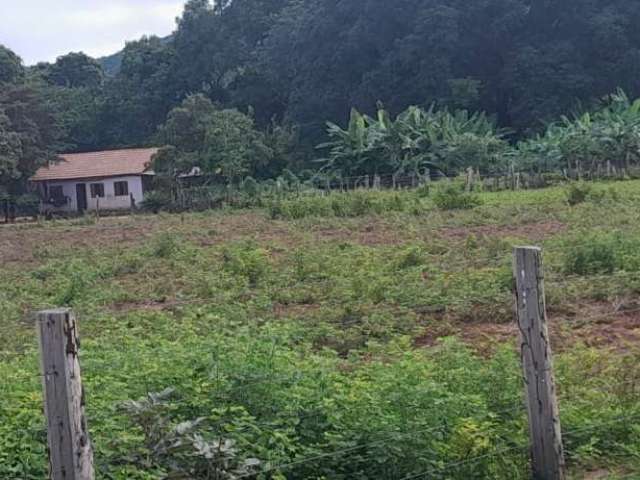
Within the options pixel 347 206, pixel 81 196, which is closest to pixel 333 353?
pixel 347 206

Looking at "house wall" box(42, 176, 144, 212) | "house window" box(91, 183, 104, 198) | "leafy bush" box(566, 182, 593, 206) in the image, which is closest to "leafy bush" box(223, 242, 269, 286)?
"leafy bush" box(566, 182, 593, 206)

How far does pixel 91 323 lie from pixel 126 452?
17.7ft

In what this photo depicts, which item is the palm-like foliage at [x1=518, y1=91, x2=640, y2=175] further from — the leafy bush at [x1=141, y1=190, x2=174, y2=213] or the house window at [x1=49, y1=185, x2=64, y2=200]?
the house window at [x1=49, y1=185, x2=64, y2=200]

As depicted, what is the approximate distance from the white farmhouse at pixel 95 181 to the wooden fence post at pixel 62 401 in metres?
39.6

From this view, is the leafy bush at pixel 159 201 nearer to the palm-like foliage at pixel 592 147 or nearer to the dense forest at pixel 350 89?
the dense forest at pixel 350 89

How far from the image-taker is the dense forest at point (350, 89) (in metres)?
34.6

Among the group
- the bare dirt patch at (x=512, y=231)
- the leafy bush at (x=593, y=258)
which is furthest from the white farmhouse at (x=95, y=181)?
the leafy bush at (x=593, y=258)

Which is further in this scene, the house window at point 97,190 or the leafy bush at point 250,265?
the house window at point 97,190

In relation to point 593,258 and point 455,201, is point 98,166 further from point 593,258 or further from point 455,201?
point 593,258

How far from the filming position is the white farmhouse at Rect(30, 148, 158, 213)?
1698 inches

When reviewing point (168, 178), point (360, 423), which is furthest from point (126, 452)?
point (168, 178)

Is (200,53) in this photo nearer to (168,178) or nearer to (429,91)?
(429,91)

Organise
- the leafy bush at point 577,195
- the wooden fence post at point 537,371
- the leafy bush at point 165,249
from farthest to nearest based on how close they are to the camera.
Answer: the leafy bush at point 577,195
the leafy bush at point 165,249
the wooden fence post at point 537,371

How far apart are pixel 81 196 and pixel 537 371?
4271 cm
